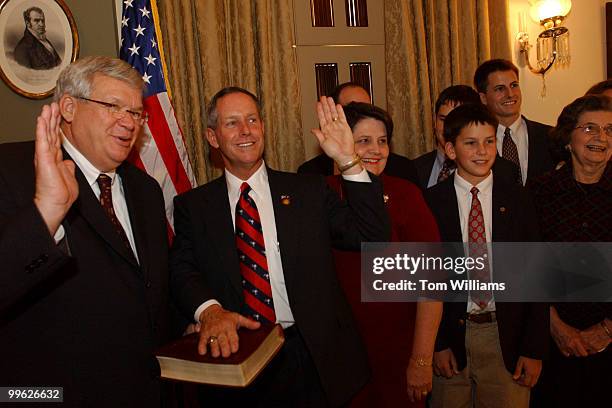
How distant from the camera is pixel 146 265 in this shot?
156 cm

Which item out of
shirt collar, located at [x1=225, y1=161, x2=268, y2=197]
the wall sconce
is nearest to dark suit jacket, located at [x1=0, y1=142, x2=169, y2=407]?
shirt collar, located at [x1=225, y1=161, x2=268, y2=197]

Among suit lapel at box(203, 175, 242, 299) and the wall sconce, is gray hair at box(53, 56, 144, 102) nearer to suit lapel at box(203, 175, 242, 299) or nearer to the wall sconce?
suit lapel at box(203, 175, 242, 299)

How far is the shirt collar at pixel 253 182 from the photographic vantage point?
6.40 ft

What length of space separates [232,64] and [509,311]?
2416 mm

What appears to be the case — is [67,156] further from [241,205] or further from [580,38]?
[580,38]

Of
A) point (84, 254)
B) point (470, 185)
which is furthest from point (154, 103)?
point (470, 185)

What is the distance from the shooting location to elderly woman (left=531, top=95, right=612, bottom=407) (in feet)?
7.64

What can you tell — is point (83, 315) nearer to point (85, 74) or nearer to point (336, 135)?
point (85, 74)

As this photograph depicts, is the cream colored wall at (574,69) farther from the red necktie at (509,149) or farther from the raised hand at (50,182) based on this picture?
the raised hand at (50,182)

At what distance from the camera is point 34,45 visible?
2.82 metres

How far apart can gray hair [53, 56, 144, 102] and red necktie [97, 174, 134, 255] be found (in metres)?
0.26

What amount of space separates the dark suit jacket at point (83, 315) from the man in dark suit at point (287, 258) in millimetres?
233

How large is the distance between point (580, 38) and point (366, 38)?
7.68ft

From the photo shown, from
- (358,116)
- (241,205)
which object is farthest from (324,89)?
(241,205)
